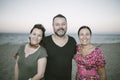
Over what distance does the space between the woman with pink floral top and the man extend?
197 mm

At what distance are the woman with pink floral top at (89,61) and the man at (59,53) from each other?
197mm

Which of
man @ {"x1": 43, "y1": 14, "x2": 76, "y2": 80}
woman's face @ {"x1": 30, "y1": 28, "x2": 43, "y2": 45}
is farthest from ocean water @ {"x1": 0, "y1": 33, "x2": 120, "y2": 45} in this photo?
woman's face @ {"x1": 30, "y1": 28, "x2": 43, "y2": 45}


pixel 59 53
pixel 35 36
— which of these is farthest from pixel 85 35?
pixel 35 36

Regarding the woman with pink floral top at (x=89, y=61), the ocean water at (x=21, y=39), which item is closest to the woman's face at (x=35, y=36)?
the woman with pink floral top at (x=89, y=61)

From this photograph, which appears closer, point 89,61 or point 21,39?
point 89,61

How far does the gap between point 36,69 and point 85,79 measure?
780 mm

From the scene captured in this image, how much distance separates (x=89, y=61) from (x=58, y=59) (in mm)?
505

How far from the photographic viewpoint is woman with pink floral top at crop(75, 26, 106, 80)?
8.12ft

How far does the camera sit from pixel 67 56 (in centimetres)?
271

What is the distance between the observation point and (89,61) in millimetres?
2471

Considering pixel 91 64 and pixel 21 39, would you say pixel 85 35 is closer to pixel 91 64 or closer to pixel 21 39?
pixel 91 64

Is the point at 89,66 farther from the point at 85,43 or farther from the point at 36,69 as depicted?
the point at 36,69

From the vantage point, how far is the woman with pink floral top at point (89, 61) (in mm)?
2475

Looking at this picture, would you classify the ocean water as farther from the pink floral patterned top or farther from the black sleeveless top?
the pink floral patterned top
